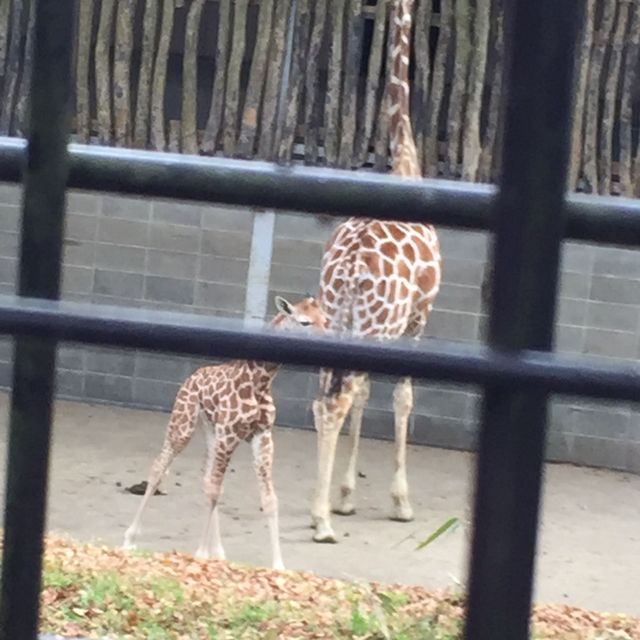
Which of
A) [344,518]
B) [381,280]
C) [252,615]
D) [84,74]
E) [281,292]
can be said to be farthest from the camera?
[281,292]

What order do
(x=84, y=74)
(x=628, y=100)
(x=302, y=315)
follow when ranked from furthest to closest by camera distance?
(x=84, y=74)
(x=628, y=100)
(x=302, y=315)

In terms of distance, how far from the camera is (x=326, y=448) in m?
6.06

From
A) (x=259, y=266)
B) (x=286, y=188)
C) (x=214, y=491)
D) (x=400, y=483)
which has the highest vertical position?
(x=286, y=188)

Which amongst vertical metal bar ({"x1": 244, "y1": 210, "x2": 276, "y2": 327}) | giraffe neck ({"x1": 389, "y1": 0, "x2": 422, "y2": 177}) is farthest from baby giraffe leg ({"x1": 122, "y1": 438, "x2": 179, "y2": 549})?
vertical metal bar ({"x1": 244, "y1": 210, "x2": 276, "y2": 327})

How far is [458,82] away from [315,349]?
22.0 feet

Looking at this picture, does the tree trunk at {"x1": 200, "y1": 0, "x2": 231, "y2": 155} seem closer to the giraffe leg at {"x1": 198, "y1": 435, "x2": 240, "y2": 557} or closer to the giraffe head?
the giraffe head

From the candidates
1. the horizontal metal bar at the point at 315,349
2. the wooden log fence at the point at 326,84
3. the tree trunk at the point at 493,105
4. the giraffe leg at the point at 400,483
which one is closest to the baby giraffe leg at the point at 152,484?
the giraffe leg at the point at 400,483

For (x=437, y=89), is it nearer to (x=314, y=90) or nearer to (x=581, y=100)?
(x=314, y=90)

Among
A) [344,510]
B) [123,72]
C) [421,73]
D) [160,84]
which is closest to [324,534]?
[344,510]

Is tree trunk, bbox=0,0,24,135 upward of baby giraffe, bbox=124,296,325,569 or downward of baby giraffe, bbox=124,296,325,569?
upward

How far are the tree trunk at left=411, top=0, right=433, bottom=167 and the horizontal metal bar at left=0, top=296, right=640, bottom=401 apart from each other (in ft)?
22.0

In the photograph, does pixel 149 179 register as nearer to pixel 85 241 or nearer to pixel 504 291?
pixel 504 291

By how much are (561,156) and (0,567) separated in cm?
51

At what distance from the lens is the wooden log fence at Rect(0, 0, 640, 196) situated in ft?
24.2
